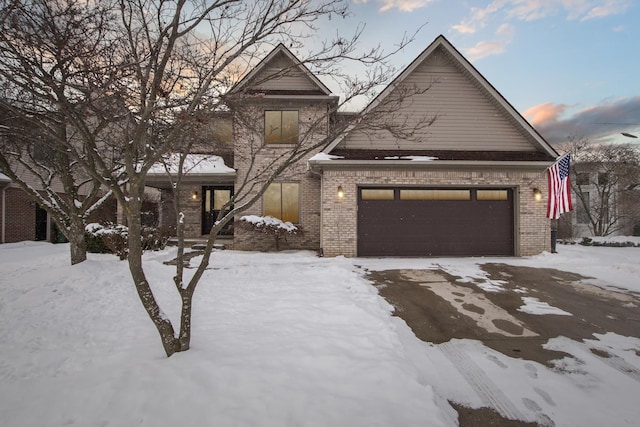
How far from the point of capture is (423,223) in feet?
35.0

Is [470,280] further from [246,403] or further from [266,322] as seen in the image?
[246,403]

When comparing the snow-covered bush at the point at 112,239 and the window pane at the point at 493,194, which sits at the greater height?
the window pane at the point at 493,194

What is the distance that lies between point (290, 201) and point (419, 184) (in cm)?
533

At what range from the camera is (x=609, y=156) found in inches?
768

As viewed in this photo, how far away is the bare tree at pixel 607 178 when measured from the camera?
19.1m

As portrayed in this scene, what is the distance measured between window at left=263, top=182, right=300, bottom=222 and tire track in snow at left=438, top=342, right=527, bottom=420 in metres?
9.28

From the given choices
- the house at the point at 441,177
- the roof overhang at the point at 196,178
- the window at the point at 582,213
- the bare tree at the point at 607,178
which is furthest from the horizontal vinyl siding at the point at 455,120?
the window at the point at 582,213

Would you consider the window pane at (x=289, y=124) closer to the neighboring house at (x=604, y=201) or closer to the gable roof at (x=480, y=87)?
the gable roof at (x=480, y=87)

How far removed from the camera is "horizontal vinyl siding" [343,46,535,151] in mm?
10930

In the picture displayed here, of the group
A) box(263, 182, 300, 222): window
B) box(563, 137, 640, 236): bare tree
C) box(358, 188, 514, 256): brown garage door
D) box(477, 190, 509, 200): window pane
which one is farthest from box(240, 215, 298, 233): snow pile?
box(563, 137, 640, 236): bare tree

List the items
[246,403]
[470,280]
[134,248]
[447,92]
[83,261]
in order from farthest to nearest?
[447,92]
[470,280]
[83,261]
[134,248]
[246,403]

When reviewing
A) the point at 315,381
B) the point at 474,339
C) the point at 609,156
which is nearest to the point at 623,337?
the point at 474,339

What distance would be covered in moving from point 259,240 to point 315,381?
9.87 metres

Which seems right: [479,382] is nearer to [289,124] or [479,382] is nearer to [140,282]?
[140,282]
